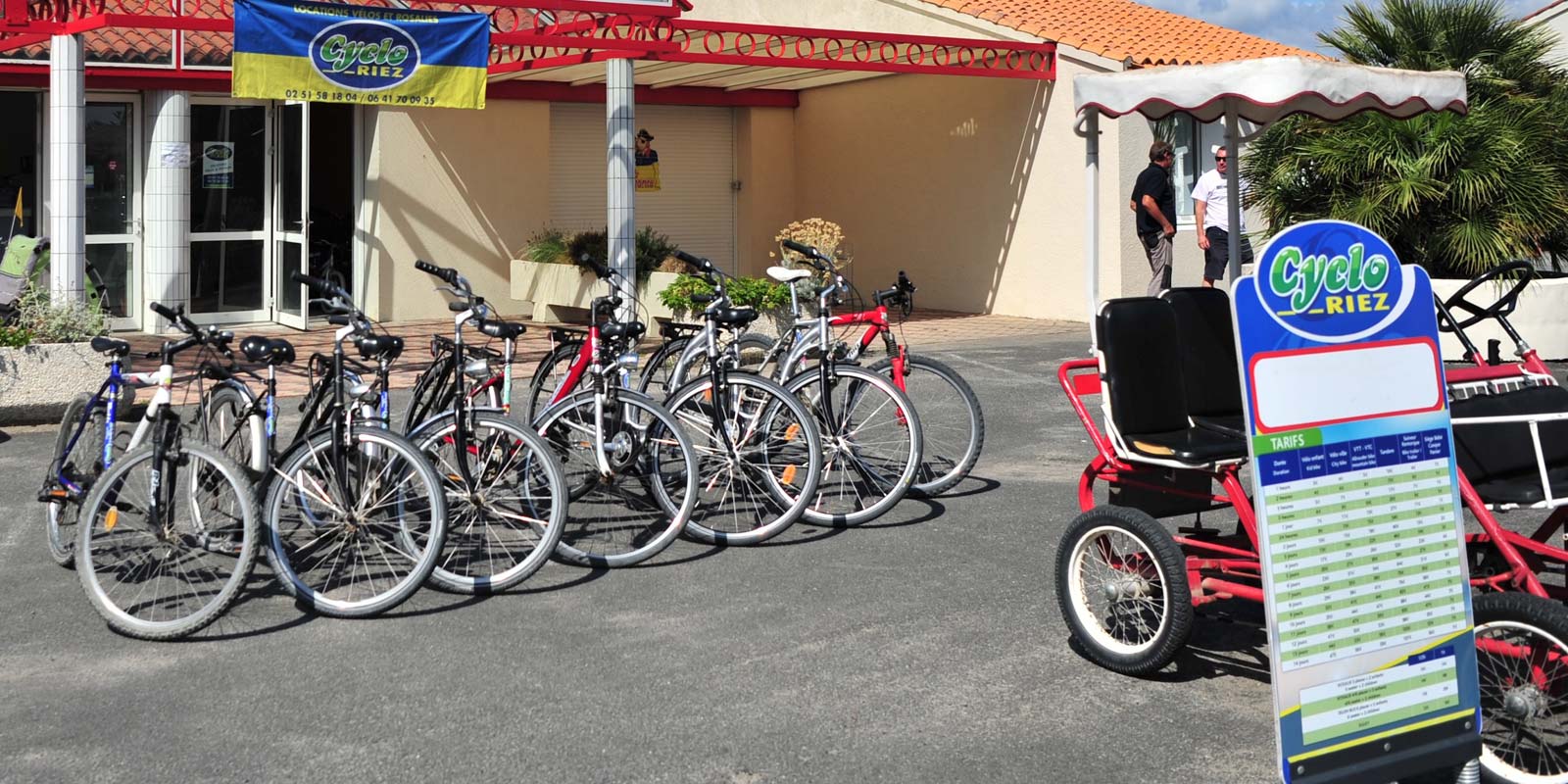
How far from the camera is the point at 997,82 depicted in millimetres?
18031

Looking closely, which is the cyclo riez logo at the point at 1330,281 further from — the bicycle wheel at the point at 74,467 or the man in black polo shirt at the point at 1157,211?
the man in black polo shirt at the point at 1157,211

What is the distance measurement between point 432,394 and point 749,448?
140 centimetres

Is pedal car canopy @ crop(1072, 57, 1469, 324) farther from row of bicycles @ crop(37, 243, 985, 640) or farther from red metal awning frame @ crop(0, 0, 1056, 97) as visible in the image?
red metal awning frame @ crop(0, 0, 1056, 97)

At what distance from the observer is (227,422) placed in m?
6.41

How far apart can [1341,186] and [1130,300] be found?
334 inches

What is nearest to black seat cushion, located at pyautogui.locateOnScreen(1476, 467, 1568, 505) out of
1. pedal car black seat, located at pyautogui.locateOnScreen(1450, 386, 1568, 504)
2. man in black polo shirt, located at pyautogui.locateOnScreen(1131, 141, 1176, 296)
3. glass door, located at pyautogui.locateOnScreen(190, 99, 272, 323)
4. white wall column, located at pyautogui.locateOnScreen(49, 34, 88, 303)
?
pedal car black seat, located at pyautogui.locateOnScreen(1450, 386, 1568, 504)

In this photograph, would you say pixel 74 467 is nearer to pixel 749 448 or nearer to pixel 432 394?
pixel 432 394

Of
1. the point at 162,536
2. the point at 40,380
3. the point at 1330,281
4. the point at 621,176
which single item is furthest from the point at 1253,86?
the point at 40,380

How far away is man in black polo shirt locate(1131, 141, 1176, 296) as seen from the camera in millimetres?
14445

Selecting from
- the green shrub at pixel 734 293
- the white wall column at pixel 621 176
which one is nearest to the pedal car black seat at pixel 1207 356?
the green shrub at pixel 734 293

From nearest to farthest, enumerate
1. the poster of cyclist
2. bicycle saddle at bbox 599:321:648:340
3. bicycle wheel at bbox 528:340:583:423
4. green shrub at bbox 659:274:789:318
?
bicycle saddle at bbox 599:321:648:340 → bicycle wheel at bbox 528:340:583:423 → green shrub at bbox 659:274:789:318 → the poster of cyclist

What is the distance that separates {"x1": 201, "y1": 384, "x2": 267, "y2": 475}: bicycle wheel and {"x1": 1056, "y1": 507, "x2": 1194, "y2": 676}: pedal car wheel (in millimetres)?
3067

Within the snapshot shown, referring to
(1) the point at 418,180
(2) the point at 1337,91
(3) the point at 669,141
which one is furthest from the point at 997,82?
(2) the point at 1337,91

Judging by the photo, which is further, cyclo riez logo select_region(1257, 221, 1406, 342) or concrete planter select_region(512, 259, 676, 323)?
concrete planter select_region(512, 259, 676, 323)
